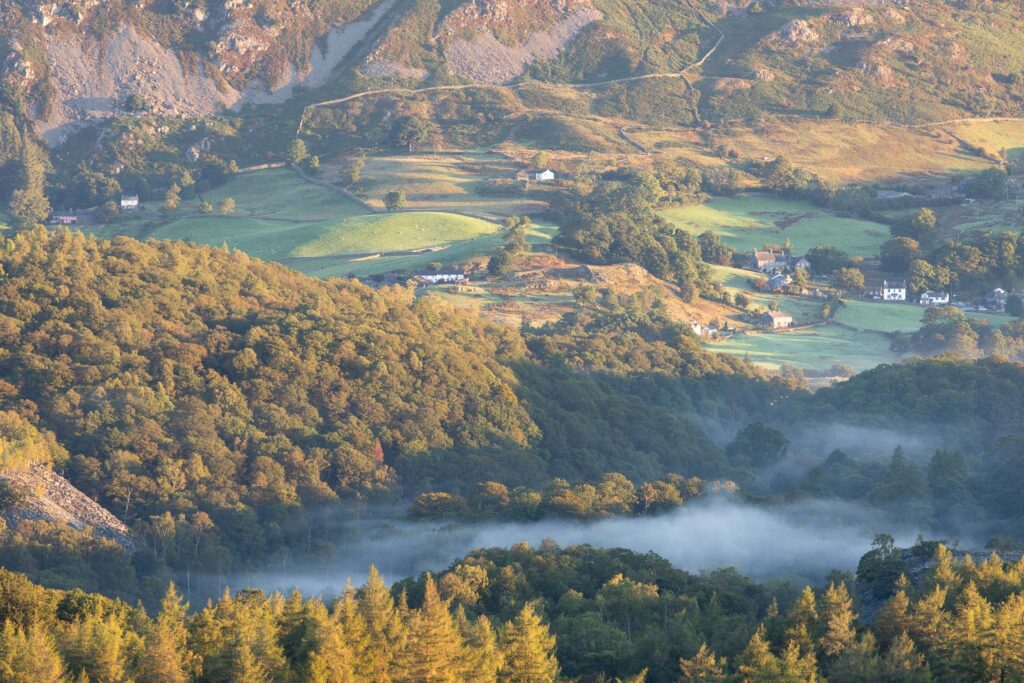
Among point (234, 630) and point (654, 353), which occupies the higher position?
point (234, 630)

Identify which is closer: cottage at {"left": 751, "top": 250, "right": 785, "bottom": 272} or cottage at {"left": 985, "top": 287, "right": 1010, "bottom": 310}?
cottage at {"left": 985, "top": 287, "right": 1010, "bottom": 310}

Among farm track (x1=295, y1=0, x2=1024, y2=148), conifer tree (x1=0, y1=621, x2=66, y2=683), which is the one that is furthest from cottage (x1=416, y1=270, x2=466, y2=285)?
conifer tree (x1=0, y1=621, x2=66, y2=683)

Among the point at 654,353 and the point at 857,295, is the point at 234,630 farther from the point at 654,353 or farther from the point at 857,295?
the point at 857,295

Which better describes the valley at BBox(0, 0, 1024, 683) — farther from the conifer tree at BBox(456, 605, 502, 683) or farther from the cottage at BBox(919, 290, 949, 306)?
the cottage at BBox(919, 290, 949, 306)

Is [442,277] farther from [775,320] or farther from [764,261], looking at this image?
[764,261]

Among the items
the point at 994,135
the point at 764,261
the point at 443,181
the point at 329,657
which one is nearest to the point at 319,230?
the point at 443,181

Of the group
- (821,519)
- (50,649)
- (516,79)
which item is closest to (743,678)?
(50,649)

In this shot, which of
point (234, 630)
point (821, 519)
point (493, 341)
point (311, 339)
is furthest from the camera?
point (493, 341)
